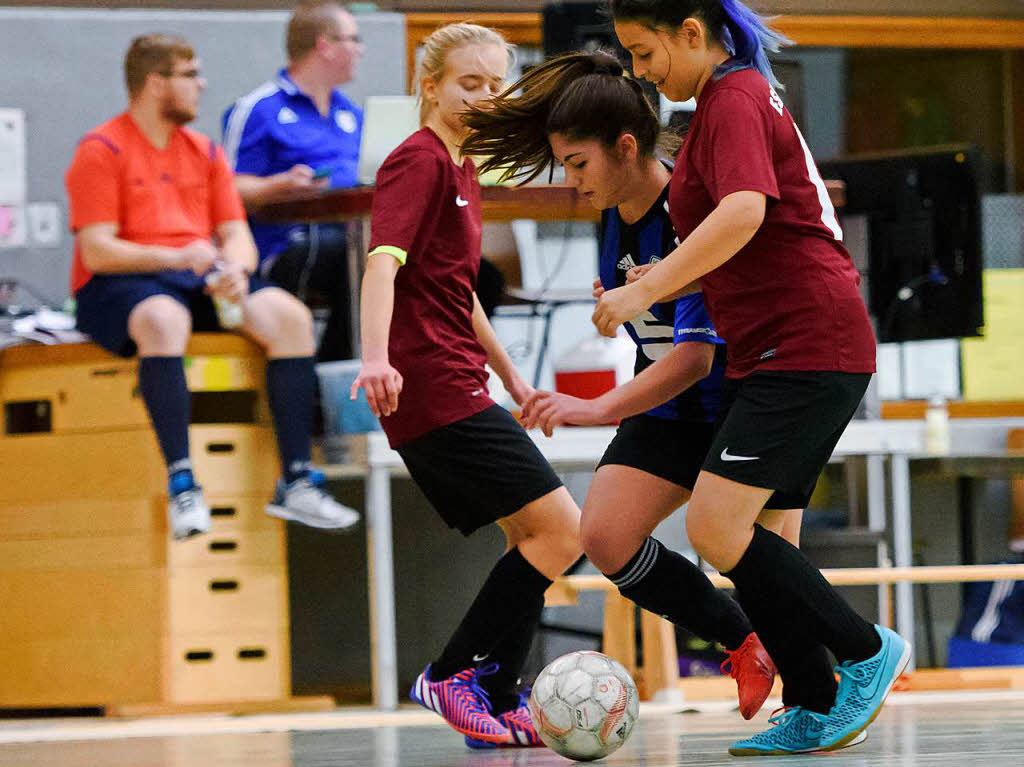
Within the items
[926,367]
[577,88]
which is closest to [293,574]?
[926,367]

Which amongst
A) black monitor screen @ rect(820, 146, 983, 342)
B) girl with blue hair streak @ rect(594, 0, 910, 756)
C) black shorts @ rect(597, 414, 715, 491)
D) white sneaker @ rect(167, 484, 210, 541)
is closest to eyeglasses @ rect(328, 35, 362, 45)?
black monitor screen @ rect(820, 146, 983, 342)

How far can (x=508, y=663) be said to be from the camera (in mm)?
3377

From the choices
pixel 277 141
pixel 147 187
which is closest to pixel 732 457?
pixel 147 187

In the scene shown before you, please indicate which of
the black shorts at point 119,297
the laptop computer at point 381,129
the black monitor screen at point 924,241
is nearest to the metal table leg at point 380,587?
the black shorts at point 119,297

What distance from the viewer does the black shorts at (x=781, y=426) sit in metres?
2.67

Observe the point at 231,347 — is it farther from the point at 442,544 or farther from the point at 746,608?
the point at 746,608

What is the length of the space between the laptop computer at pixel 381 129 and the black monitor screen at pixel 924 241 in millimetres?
1555

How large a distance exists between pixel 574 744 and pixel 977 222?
325cm

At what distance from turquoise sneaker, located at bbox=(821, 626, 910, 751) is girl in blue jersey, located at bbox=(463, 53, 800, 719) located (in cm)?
18

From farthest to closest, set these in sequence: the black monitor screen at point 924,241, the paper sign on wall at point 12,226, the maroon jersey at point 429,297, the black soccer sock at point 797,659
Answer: the paper sign on wall at point 12,226 < the black monitor screen at point 924,241 < the maroon jersey at point 429,297 < the black soccer sock at point 797,659

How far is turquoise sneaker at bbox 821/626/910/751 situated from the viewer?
278 cm

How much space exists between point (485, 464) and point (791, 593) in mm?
793

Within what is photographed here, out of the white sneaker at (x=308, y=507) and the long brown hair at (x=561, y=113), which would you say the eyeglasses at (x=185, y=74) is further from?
the long brown hair at (x=561, y=113)

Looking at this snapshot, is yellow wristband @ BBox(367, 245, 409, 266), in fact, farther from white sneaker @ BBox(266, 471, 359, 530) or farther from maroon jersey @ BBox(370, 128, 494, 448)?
white sneaker @ BBox(266, 471, 359, 530)
